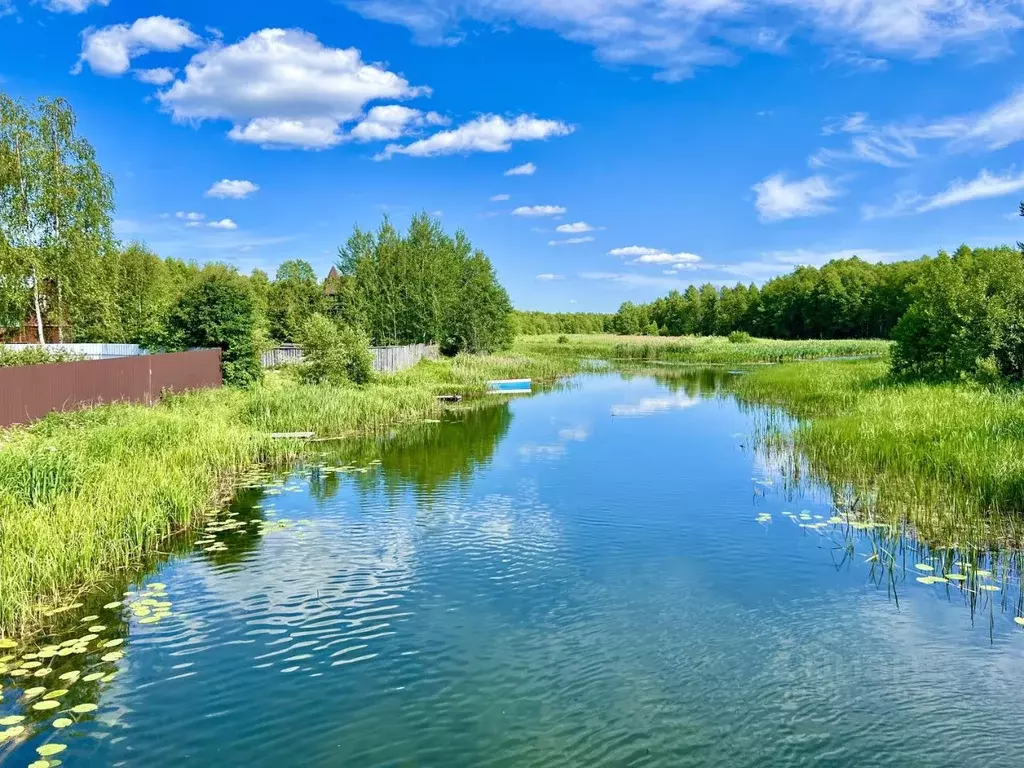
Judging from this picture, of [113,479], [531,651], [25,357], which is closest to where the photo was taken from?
[531,651]

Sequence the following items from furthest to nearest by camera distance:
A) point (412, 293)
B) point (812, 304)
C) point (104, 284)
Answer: point (812, 304)
point (412, 293)
point (104, 284)

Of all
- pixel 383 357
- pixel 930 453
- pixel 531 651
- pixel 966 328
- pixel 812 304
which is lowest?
pixel 531 651

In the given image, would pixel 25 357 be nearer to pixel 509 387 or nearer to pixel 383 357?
pixel 383 357

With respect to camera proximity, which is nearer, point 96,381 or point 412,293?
point 96,381

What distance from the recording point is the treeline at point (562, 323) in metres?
126

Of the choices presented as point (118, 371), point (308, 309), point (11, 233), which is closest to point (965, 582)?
point (118, 371)

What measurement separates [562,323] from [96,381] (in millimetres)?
128767

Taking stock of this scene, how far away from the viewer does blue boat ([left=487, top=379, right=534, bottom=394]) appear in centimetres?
3741

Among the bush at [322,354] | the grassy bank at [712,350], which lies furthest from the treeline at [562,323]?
the bush at [322,354]

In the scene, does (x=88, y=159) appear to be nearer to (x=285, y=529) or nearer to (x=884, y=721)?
(x=285, y=529)

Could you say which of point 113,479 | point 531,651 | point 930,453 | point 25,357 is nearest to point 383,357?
point 25,357

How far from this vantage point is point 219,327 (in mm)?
25203

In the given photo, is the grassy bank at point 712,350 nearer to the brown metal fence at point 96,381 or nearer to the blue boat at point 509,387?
the blue boat at point 509,387

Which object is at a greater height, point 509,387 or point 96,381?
point 96,381
